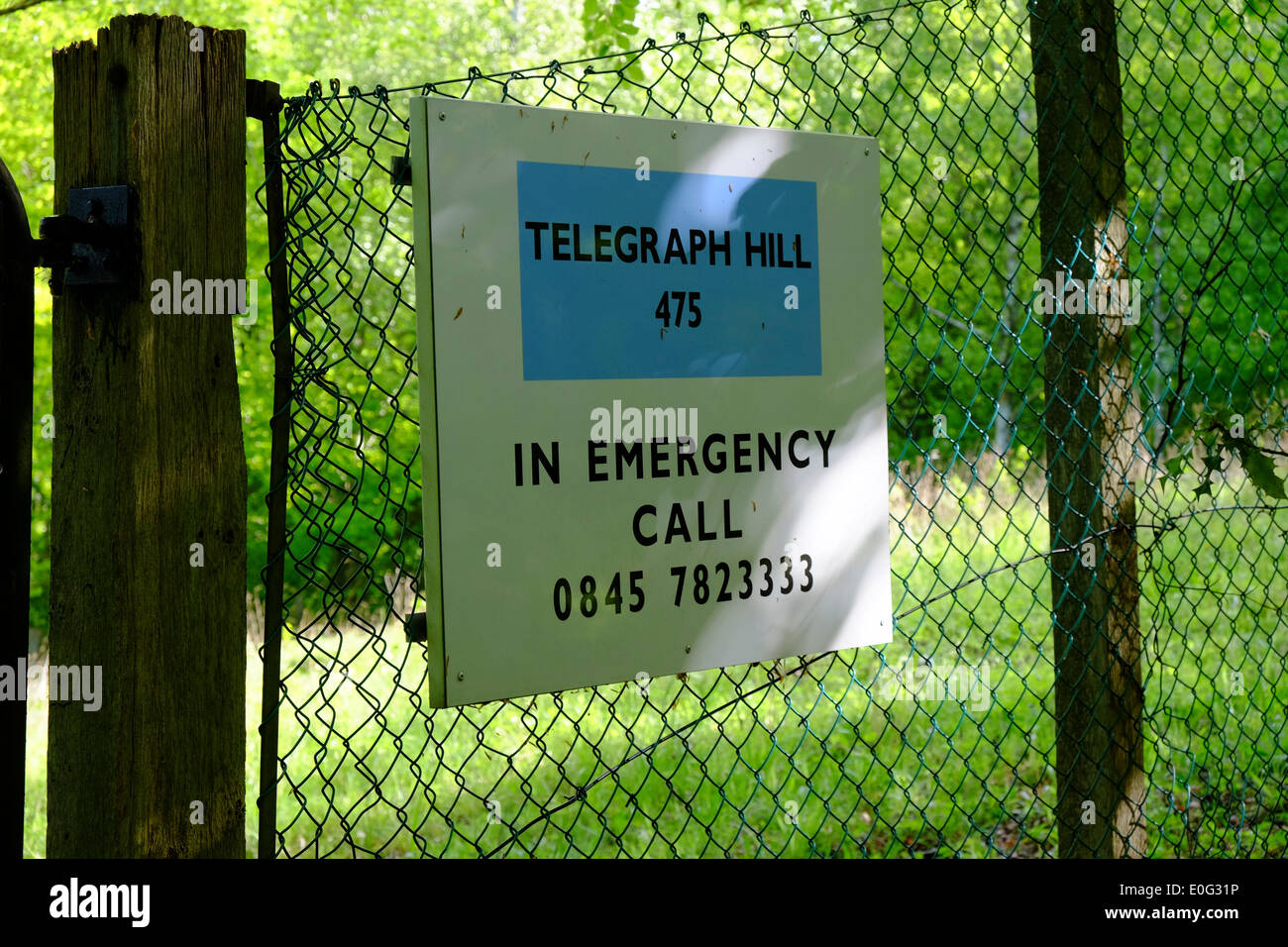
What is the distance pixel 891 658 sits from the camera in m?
6.46

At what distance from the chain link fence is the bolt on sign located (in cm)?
13

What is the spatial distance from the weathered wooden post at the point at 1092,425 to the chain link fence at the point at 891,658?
0.08 metres

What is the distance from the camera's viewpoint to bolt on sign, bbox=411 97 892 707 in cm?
182

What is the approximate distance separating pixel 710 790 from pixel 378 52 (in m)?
12.8

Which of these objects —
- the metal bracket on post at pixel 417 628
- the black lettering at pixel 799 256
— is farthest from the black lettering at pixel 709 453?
the metal bracket on post at pixel 417 628

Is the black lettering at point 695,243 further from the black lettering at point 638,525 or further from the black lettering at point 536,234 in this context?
the black lettering at point 638,525

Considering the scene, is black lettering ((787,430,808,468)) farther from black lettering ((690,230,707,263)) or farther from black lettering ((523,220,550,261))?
black lettering ((523,220,550,261))

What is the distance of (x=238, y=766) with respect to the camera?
70.1 inches

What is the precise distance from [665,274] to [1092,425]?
1.29 m

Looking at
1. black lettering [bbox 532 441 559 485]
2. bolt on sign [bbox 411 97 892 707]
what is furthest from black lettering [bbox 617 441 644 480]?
black lettering [bbox 532 441 559 485]

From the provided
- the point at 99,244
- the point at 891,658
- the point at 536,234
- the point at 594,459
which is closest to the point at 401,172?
the point at 536,234

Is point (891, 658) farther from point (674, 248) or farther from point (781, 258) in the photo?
point (674, 248)

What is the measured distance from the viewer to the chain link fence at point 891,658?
2137mm
